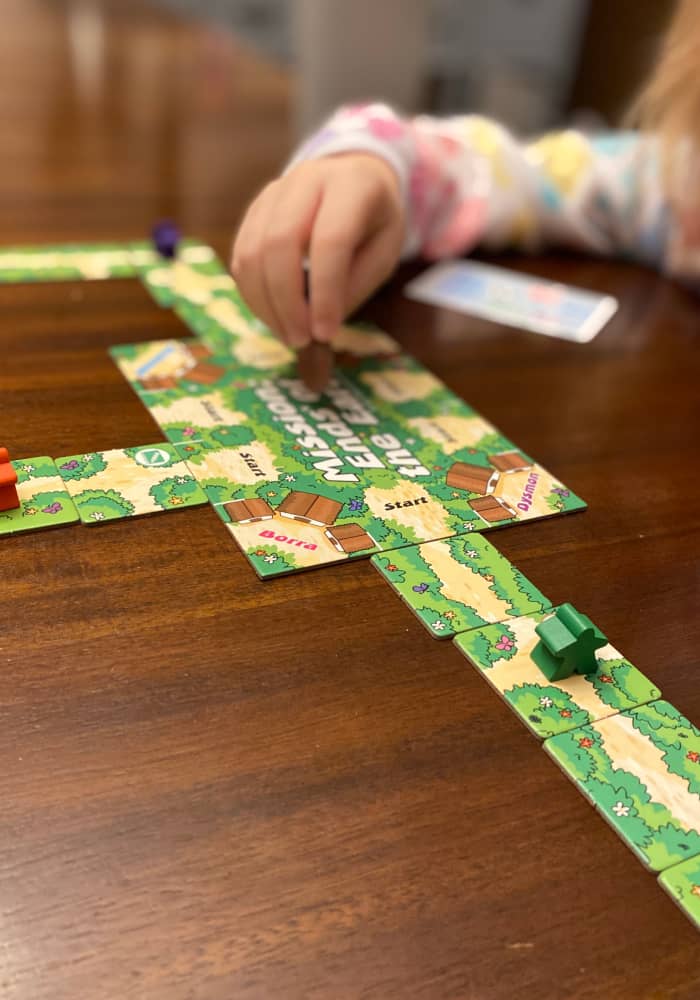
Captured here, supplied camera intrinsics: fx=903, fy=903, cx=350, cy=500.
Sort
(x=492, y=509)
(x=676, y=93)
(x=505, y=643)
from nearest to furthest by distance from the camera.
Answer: (x=505, y=643), (x=492, y=509), (x=676, y=93)

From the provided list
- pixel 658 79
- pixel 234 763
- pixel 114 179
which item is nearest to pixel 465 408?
pixel 234 763

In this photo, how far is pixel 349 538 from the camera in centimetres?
51

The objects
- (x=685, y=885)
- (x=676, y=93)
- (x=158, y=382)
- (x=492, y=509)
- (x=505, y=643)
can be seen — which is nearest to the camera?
(x=685, y=885)

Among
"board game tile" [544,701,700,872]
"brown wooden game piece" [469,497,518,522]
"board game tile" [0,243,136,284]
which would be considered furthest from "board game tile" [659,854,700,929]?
"board game tile" [0,243,136,284]

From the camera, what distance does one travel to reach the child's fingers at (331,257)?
26.1 inches

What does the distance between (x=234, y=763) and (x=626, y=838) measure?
6.5 inches

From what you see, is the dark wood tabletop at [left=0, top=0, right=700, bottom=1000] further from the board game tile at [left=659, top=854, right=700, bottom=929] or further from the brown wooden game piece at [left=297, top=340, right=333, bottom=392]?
the brown wooden game piece at [left=297, top=340, right=333, bottom=392]

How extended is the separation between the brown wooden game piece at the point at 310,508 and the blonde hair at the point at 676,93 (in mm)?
704

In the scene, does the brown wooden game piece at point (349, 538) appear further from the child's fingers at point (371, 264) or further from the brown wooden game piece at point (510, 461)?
the child's fingers at point (371, 264)

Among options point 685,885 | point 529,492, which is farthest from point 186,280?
point 685,885

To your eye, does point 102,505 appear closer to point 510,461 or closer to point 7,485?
point 7,485

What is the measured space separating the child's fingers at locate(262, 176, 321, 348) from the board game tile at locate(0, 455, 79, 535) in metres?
0.22

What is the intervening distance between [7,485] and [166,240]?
47 centimetres

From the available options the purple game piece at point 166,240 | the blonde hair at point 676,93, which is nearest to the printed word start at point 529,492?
the purple game piece at point 166,240
